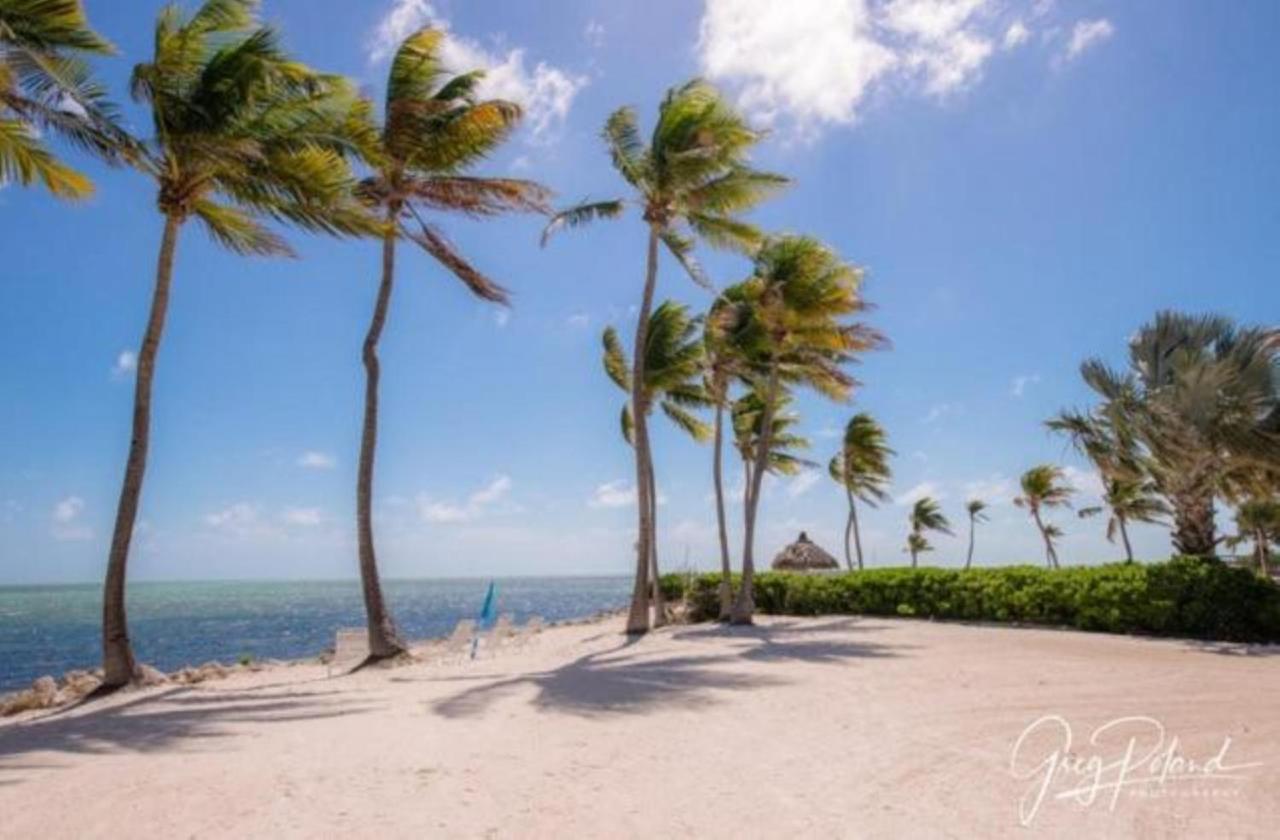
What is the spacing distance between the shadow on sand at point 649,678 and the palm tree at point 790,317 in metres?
5.05

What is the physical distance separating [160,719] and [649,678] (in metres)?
5.29

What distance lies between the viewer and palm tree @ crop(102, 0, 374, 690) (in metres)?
11.2

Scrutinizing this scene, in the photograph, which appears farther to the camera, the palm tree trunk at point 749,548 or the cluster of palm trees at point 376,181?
the palm tree trunk at point 749,548

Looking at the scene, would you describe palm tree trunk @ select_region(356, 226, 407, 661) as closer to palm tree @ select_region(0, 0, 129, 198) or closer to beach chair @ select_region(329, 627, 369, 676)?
beach chair @ select_region(329, 627, 369, 676)

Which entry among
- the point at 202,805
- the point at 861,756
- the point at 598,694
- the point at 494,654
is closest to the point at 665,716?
the point at 598,694

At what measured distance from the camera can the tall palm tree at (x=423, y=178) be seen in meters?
14.1

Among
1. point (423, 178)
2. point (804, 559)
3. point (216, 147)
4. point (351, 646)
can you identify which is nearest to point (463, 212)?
point (423, 178)

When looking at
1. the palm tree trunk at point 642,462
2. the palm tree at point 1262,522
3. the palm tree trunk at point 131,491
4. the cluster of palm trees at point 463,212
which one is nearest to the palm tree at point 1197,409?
the cluster of palm trees at point 463,212

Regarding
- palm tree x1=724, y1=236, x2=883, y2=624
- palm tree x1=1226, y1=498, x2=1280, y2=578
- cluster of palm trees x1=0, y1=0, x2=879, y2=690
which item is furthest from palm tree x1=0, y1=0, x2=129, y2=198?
palm tree x1=1226, y1=498, x2=1280, y2=578

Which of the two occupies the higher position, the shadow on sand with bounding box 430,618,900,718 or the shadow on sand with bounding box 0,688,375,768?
the shadow on sand with bounding box 430,618,900,718

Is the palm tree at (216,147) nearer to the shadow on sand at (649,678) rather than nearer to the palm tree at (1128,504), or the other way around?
the shadow on sand at (649,678)

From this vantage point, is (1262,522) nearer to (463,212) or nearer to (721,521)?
(721,521)

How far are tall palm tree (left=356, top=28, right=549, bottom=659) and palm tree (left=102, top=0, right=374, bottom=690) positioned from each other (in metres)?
1.96

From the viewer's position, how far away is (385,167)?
1443 cm
